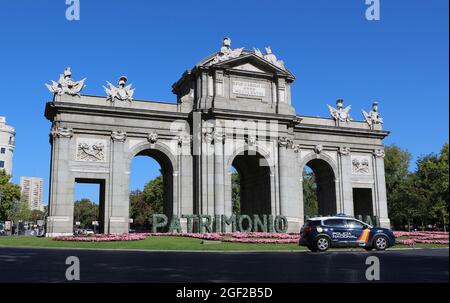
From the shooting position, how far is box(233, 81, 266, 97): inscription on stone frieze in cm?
4884

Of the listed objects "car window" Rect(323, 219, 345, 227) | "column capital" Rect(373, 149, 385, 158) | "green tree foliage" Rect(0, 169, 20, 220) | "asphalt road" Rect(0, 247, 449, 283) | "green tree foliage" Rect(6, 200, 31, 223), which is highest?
"column capital" Rect(373, 149, 385, 158)

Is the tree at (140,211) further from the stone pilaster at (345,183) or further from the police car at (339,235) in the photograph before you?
the police car at (339,235)

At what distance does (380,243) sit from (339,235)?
2533 mm

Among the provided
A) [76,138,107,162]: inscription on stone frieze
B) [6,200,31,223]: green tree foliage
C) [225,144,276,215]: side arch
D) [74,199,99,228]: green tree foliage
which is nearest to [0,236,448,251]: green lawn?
[76,138,107,162]: inscription on stone frieze

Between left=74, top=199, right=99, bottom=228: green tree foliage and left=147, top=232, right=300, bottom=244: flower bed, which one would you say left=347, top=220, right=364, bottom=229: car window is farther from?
left=74, top=199, right=99, bottom=228: green tree foliage

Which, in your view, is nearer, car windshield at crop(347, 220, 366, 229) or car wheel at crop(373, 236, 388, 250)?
car windshield at crop(347, 220, 366, 229)

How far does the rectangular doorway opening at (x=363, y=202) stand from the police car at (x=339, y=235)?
3069 centimetres

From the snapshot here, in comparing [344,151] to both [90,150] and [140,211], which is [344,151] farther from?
[140,211]

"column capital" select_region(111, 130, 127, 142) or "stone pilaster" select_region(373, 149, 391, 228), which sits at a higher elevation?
"column capital" select_region(111, 130, 127, 142)

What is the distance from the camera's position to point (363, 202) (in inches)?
2285

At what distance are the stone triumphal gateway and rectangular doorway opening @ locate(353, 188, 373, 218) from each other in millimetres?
3332

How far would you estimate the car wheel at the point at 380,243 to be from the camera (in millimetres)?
26266
